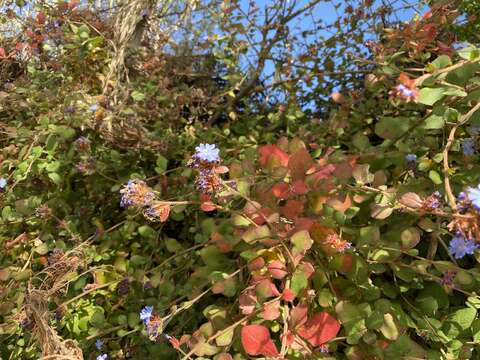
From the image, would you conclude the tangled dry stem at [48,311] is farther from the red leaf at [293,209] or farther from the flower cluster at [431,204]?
the flower cluster at [431,204]

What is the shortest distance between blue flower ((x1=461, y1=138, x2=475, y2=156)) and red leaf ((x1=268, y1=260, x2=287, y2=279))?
1.89 feet

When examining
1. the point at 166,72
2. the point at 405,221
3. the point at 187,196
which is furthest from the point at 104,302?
the point at 166,72

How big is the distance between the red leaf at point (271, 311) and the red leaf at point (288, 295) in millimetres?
29

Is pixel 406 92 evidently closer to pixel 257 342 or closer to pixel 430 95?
pixel 430 95

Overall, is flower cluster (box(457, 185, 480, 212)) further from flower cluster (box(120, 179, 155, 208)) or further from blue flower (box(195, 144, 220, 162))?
flower cluster (box(120, 179, 155, 208))

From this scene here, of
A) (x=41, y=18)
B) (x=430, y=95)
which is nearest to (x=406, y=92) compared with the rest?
(x=430, y=95)

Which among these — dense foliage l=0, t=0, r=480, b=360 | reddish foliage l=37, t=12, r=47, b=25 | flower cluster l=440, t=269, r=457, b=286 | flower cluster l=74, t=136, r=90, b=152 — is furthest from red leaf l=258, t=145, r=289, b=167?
reddish foliage l=37, t=12, r=47, b=25

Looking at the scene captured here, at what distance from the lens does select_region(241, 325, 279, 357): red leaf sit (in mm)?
1011

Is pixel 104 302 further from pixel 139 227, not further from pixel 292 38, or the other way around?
pixel 292 38

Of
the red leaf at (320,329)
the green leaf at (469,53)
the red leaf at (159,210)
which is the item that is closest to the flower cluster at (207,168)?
the red leaf at (159,210)

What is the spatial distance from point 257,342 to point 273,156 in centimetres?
50

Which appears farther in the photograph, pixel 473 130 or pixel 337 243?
pixel 473 130

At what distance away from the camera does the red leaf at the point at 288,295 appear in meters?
1.07

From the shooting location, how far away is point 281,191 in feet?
3.96
